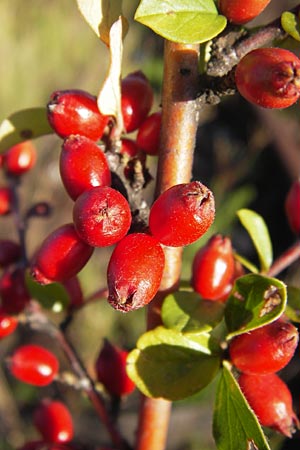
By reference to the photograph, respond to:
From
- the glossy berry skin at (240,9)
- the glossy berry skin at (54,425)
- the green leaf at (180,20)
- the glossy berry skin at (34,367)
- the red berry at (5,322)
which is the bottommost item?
the glossy berry skin at (54,425)

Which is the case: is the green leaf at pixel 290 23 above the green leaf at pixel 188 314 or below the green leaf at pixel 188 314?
above

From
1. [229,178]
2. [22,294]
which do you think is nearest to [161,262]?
[22,294]

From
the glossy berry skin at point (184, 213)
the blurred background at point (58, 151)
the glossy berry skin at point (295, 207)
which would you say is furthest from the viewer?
the blurred background at point (58, 151)

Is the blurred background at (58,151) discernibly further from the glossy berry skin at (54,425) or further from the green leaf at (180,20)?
the green leaf at (180,20)

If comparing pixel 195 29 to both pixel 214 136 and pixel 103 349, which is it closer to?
pixel 103 349

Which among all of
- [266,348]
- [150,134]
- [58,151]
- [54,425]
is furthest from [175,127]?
[58,151]

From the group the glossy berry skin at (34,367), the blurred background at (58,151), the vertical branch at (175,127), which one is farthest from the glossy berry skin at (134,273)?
the blurred background at (58,151)
